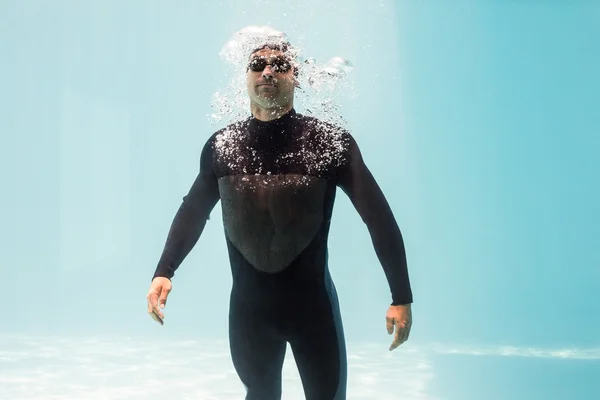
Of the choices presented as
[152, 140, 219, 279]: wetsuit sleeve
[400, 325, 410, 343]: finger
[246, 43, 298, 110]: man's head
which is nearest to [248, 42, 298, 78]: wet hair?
[246, 43, 298, 110]: man's head

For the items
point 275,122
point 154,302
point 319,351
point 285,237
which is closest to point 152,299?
point 154,302

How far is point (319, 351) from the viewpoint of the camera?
234cm

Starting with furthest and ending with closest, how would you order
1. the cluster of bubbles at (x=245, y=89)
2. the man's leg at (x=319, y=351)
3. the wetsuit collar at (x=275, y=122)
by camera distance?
the cluster of bubbles at (x=245, y=89) < the wetsuit collar at (x=275, y=122) < the man's leg at (x=319, y=351)

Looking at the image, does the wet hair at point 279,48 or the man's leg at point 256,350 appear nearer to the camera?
the man's leg at point 256,350

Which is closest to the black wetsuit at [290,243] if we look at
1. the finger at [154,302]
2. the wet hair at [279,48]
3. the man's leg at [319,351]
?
the man's leg at [319,351]

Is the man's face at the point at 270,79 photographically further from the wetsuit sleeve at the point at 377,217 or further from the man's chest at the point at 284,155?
the wetsuit sleeve at the point at 377,217

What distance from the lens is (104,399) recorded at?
A: 5508 mm

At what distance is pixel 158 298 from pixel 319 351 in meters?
0.71

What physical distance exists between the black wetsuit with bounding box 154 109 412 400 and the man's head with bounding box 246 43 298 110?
0.26ft

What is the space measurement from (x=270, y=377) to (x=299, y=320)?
0.97 feet

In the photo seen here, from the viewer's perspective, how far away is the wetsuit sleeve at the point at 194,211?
2562mm

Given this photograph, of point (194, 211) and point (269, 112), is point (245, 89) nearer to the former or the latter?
point (269, 112)

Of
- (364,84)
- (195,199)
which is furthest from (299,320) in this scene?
(364,84)

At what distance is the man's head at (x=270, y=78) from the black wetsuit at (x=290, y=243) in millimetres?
81
